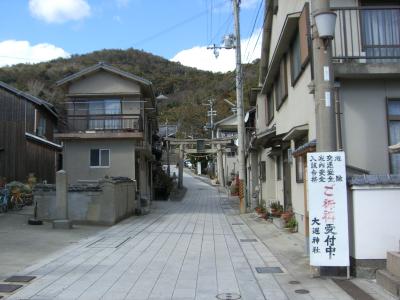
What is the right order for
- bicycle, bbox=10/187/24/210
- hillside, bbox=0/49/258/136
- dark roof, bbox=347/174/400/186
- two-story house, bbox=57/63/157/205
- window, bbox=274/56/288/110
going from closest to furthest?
dark roof, bbox=347/174/400/186 < window, bbox=274/56/288/110 < bicycle, bbox=10/187/24/210 < two-story house, bbox=57/63/157/205 < hillside, bbox=0/49/258/136

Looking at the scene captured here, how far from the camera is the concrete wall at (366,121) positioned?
11320mm

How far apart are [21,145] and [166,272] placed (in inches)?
850

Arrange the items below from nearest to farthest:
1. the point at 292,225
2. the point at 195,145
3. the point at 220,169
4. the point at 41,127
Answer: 1. the point at 292,225
2. the point at 41,127
3. the point at 195,145
4. the point at 220,169

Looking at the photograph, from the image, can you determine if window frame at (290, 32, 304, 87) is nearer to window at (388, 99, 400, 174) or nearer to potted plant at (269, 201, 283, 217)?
window at (388, 99, 400, 174)

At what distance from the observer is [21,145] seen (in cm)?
2878

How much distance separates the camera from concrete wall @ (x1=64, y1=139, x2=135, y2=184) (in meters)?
30.7

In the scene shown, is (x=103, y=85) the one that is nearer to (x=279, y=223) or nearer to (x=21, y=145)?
(x=21, y=145)

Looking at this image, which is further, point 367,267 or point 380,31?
point 380,31

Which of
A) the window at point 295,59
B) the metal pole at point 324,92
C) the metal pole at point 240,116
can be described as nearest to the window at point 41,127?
the metal pole at point 240,116

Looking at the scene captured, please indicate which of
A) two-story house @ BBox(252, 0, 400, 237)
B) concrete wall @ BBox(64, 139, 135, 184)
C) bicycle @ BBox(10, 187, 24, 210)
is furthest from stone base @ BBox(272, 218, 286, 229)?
concrete wall @ BBox(64, 139, 135, 184)

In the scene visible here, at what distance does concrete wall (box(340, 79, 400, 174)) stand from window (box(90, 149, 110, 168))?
21696mm

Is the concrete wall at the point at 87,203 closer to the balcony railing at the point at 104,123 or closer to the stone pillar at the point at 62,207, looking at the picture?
the stone pillar at the point at 62,207

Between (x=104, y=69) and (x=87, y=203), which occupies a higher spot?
(x=104, y=69)

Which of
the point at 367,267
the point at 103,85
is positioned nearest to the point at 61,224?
the point at 367,267
